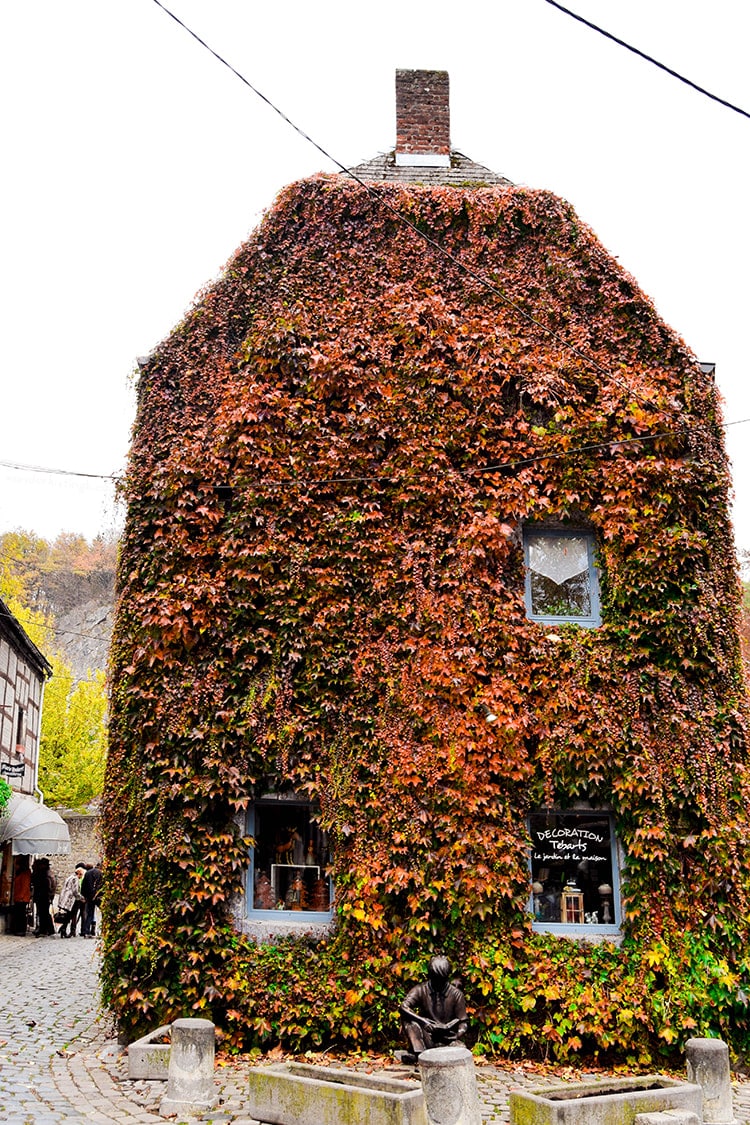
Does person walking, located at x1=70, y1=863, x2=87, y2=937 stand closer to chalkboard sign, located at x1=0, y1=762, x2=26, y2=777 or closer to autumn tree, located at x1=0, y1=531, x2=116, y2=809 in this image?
chalkboard sign, located at x1=0, y1=762, x2=26, y2=777

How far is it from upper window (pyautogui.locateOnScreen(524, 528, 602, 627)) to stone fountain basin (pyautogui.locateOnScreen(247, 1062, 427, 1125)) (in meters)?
5.30

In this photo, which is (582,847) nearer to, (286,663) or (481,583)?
(481,583)

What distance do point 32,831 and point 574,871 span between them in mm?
14909

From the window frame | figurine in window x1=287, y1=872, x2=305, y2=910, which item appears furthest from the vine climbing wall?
figurine in window x1=287, y1=872, x2=305, y2=910

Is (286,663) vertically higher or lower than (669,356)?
lower

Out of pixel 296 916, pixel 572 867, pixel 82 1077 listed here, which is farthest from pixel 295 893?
pixel 572 867

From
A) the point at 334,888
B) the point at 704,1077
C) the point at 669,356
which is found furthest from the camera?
the point at 669,356

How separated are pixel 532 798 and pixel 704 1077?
3.24 meters

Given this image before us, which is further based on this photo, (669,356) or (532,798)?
(669,356)

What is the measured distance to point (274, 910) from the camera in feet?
35.4

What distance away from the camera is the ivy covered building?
33.7 feet

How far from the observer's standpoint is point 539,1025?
10078mm

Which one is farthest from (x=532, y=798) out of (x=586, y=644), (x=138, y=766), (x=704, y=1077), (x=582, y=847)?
(x=138, y=766)

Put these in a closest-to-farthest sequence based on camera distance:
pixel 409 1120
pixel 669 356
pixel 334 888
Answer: pixel 409 1120 → pixel 334 888 → pixel 669 356
